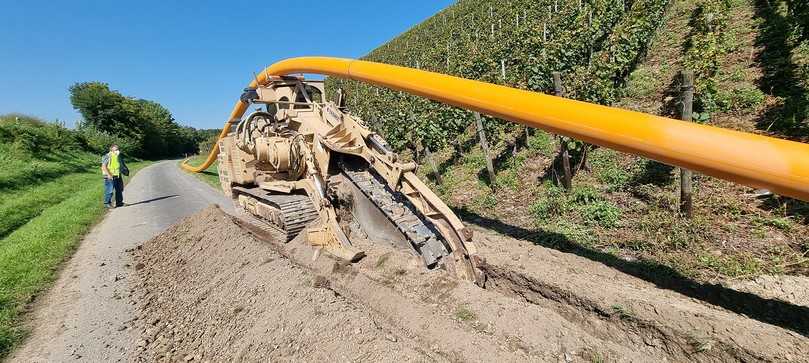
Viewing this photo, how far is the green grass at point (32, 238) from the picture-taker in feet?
16.5

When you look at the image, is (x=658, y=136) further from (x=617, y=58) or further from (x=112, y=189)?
(x=112, y=189)

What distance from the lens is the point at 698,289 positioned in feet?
12.3

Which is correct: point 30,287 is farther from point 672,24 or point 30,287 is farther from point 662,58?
point 672,24

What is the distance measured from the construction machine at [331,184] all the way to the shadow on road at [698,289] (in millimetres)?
1848

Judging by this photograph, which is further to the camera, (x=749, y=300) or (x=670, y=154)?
(x=749, y=300)

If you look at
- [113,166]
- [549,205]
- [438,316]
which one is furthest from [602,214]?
[113,166]

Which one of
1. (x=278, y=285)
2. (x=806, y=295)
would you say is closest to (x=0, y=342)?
(x=278, y=285)

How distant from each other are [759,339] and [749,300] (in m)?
1.13

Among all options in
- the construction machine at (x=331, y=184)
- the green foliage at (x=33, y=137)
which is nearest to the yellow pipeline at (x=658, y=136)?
the construction machine at (x=331, y=184)

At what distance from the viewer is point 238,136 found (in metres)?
6.85

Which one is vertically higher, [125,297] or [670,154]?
[670,154]

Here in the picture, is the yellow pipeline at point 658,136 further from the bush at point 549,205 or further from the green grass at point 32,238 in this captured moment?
the green grass at point 32,238

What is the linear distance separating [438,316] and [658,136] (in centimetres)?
226

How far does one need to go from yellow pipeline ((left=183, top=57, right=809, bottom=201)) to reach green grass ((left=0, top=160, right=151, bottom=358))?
5.62m
